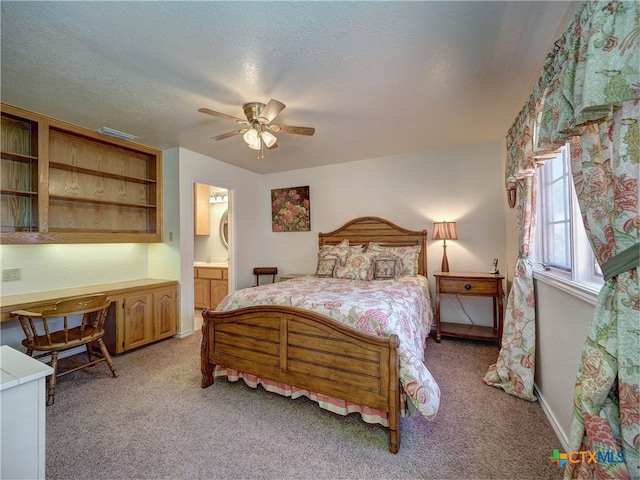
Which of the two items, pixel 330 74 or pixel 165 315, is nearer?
pixel 330 74

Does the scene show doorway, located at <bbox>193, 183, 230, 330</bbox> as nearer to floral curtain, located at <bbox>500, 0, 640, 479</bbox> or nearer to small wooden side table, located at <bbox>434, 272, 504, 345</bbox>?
small wooden side table, located at <bbox>434, 272, 504, 345</bbox>

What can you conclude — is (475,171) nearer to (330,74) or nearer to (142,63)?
(330,74)

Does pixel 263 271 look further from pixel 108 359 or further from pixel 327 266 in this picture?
pixel 108 359

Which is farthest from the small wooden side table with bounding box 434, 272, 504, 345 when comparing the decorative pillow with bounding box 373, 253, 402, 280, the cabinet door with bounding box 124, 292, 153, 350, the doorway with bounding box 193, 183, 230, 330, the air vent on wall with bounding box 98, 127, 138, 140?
the air vent on wall with bounding box 98, 127, 138, 140

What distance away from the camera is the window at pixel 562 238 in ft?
5.08

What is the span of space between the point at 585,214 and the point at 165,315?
393cm

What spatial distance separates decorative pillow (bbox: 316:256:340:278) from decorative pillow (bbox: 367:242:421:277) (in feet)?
1.68

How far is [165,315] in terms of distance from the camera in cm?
343

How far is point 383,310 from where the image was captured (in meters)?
1.86

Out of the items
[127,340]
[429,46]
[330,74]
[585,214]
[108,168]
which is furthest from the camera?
[108,168]

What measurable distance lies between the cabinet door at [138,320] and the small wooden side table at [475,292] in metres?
3.42

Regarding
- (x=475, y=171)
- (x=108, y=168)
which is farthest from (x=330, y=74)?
(x=108, y=168)

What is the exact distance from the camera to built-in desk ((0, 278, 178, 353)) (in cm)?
292

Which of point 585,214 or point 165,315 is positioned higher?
point 585,214
